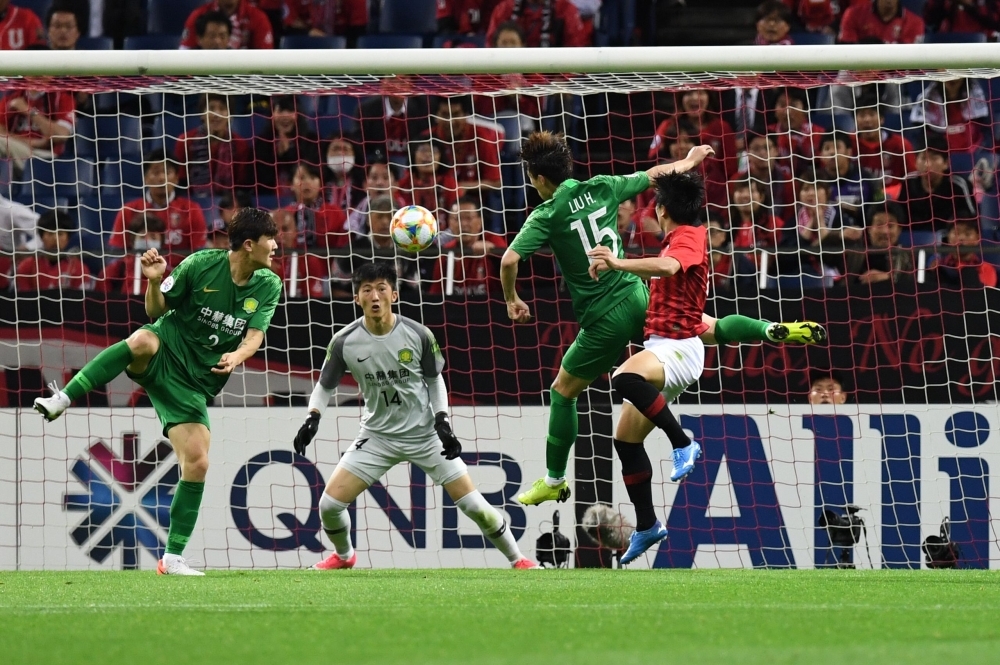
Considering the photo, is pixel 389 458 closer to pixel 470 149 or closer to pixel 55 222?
pixel 55 222

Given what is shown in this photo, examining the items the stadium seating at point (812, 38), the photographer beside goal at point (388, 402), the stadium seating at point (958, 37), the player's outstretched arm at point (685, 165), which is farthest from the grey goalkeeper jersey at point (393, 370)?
the stadium seating at point (958, 37)

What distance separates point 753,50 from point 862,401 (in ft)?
8.11

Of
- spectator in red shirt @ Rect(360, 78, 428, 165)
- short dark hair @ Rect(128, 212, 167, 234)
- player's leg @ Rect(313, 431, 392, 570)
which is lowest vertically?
player's leg @ Rect(313, 431, 392, 570)

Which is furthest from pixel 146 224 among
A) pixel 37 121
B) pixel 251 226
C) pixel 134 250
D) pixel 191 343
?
pixel 251 226

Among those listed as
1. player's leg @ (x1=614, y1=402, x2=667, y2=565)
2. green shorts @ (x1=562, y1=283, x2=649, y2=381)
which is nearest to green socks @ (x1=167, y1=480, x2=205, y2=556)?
green shorts @ (x1=562, y1=283, x2=649, y2=381)

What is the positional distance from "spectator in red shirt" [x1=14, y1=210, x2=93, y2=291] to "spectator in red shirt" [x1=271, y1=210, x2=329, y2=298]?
56.6 inches

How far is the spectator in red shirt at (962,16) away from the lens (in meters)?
14.4

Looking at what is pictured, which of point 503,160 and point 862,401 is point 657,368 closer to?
point 862,401

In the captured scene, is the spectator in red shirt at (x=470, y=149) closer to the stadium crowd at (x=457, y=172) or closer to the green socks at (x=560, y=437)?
the stadium crowd at (x=457, y=172)

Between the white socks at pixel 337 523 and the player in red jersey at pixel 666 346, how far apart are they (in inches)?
68.6

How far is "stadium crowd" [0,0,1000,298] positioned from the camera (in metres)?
10.5

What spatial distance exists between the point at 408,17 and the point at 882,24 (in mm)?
4667

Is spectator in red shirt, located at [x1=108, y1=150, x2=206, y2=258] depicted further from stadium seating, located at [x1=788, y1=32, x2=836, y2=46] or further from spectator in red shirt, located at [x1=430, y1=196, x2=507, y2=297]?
stadium seating, located at [x1=788, y1=32, x2=836, y2=46]

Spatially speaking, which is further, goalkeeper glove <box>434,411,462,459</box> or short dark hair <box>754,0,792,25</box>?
short dark hair <box>754,0,792,25</box>
